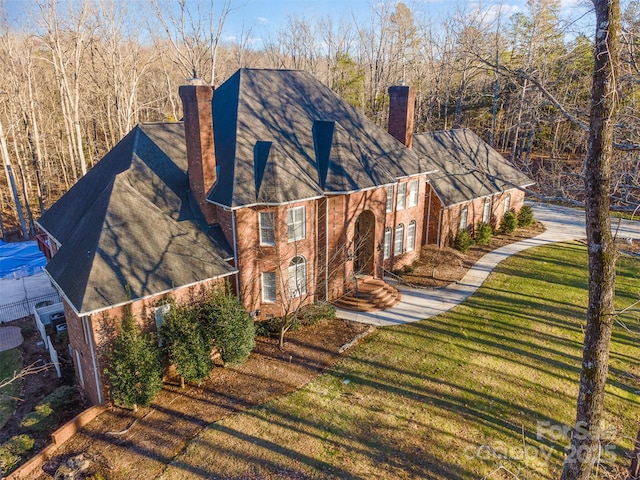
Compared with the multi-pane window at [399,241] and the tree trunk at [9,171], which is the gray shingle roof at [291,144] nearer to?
the multi-pane window at [399,241]

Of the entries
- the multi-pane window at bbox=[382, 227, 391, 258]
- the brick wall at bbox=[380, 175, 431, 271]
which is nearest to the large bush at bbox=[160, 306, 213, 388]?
the multi-pane window at bbox=[382, 227, 391, 258]

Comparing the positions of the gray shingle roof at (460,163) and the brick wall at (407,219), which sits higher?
the gray shingle roof at (460,163)

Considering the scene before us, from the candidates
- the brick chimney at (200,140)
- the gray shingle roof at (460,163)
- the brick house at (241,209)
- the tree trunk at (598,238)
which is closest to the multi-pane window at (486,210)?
the gray shingle roof at (460,163)

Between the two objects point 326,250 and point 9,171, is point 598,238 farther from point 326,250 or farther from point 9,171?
point 9,171

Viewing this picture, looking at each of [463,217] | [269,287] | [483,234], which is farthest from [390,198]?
[483,234]

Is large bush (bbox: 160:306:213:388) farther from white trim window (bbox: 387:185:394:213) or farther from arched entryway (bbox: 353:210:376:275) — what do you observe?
white trim window (bbox: 387:185:394:213)

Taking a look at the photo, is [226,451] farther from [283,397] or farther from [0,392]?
[0,392]

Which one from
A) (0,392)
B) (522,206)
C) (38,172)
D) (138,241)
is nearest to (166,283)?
(138,241)
